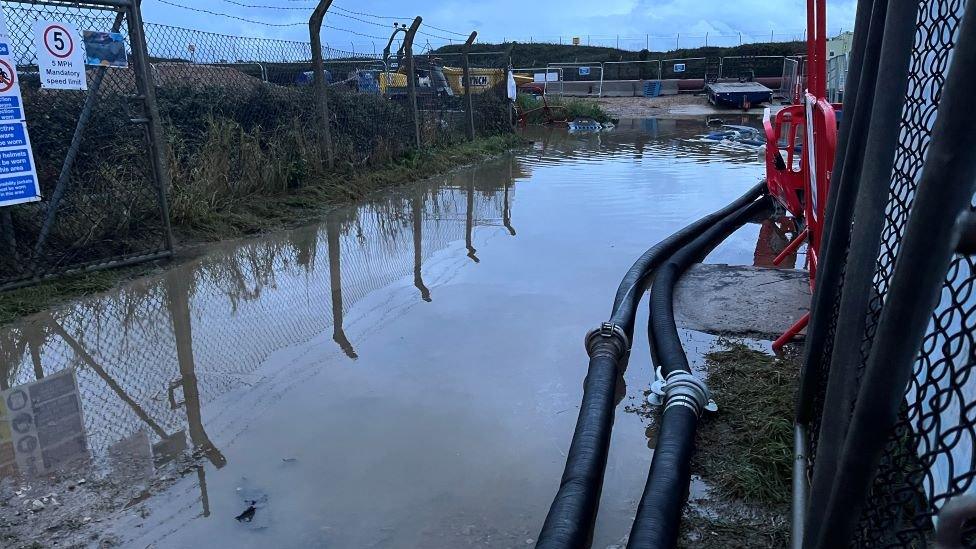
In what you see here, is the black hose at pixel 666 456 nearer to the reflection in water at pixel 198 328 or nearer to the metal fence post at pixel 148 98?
the reflection in water at pixel 198 328

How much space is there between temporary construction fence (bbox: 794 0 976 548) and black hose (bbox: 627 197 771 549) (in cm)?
45

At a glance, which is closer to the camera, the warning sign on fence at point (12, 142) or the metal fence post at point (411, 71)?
the warning sign on fence at point (12, 142)

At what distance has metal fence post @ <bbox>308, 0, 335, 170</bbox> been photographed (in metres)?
9.65

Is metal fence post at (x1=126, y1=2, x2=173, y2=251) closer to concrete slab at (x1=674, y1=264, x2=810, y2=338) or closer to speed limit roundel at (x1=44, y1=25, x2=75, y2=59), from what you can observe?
speed limit roundel at (x1=44, y1=25, x2=75, y2=59)

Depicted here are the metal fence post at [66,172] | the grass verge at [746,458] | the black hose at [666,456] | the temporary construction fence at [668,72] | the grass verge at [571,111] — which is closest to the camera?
the black hose at [666,456]

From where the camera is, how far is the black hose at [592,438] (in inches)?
104

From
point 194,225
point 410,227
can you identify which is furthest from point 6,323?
point 410,227

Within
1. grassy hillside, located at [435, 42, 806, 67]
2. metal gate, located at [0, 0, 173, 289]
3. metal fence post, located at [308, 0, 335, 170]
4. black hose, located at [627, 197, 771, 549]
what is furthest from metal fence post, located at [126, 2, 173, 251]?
grassy hillside, located at [435, 42, 806, 67]

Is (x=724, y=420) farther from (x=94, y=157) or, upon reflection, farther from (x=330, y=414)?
(x=94, y=157)

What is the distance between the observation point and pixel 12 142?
211 inches

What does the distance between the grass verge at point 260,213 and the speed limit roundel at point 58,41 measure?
5.95ft

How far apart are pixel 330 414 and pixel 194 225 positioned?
449 centimetres

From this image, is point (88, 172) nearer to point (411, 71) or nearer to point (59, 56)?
point (59, 56)


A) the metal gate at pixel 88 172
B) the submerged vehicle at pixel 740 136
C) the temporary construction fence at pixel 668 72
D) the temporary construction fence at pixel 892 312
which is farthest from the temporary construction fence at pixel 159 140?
the temporary construction fence at pixel 668 72
